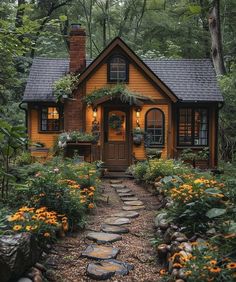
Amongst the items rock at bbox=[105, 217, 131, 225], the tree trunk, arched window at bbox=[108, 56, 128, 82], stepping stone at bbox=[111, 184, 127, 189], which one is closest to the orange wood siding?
arched window at bbox=[108, 56, 128, 82]

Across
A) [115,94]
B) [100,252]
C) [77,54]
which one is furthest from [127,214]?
[77,54]

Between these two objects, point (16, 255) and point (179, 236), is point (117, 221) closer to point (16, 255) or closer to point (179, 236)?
point (179, 236)

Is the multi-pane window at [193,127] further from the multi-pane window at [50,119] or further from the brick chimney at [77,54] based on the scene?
the multi-pane window at [50,119]

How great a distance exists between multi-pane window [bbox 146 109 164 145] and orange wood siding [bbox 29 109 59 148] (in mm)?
3913

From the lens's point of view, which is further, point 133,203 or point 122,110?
point 122,110

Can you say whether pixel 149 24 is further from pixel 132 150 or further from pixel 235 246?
pixel 235 246

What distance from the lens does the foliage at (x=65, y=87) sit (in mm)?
14466

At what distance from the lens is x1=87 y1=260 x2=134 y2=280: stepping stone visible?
472cm

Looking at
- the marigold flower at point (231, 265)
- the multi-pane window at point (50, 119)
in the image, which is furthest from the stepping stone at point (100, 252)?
the multi-pane window at point (50, 119)

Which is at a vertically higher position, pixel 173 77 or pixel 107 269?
pixel 173 77

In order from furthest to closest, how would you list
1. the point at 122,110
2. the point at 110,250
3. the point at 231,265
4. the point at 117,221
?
the point at 122,110
the point at 117,221
the point at 110,250
the point at 231,265

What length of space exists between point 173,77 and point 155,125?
291cm

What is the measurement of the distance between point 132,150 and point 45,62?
6097 mm

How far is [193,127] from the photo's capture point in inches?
626
